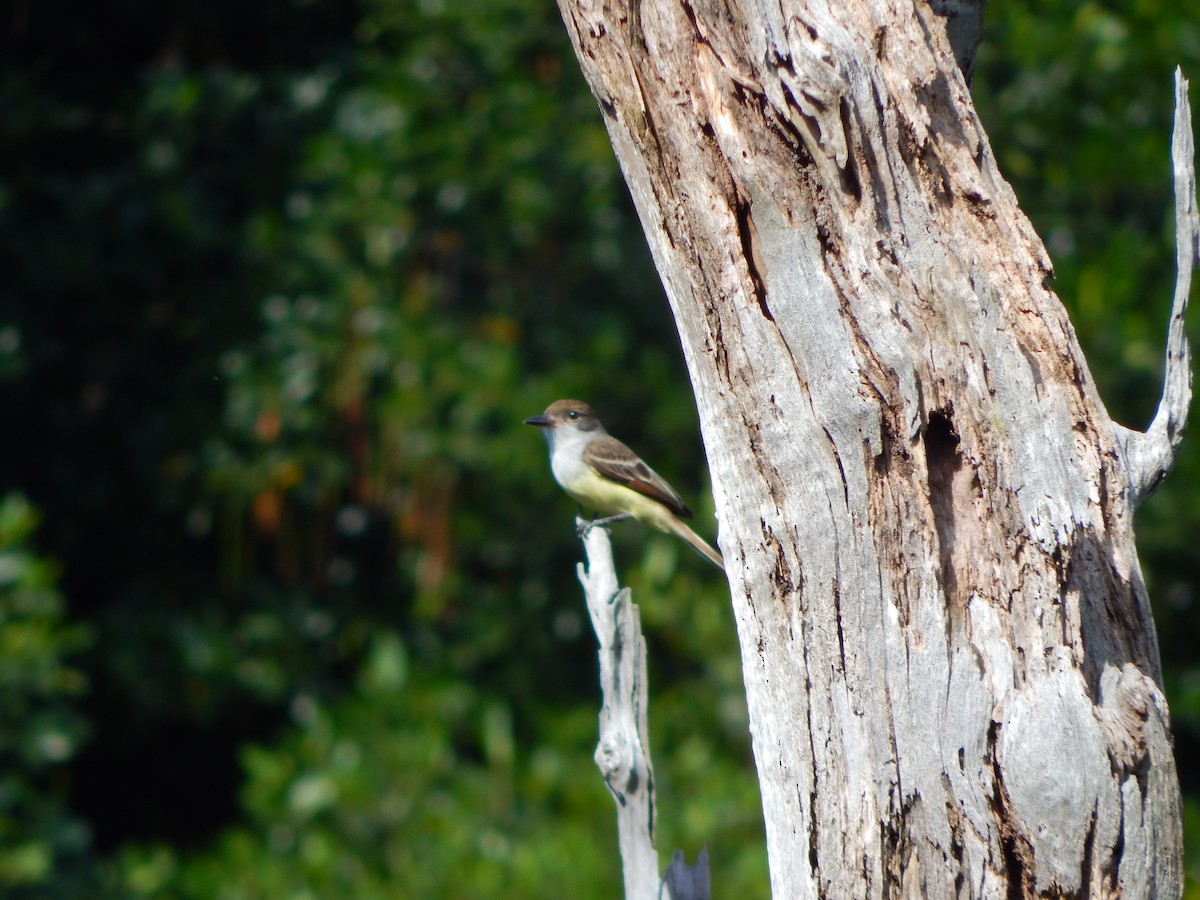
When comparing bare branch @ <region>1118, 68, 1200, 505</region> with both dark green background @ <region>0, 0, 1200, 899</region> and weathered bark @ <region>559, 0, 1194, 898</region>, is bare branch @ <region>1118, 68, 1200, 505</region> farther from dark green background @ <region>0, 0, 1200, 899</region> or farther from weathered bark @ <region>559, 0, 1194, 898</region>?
dark green background @ <region>0, 0, 1200, 899</region>

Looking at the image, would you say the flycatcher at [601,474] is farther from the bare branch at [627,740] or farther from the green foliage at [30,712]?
the bare branch at [627,740]

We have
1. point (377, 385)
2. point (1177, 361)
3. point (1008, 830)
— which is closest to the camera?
point (1008, 830)

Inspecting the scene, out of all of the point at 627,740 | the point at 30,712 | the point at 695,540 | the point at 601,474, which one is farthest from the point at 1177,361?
the point at 30,712

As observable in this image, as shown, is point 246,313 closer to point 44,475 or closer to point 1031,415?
point 44,475

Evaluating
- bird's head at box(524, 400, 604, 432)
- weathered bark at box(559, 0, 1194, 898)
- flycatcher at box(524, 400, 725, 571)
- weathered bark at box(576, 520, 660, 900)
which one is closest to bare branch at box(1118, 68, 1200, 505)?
weathered bark at box(559, 0, 1194, 898)

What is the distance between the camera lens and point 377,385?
7.14 meters

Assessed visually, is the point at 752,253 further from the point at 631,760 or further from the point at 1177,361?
the point at 631,760

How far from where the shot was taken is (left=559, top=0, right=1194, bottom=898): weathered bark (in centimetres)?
247

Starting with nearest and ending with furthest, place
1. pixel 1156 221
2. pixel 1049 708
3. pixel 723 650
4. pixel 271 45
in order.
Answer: pixel 1049 708, pixel 723 650, pixel 1156 221, pixel 271 45

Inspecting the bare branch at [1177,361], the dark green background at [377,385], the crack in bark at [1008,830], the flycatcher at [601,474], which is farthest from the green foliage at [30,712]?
the bare branch at [1177,361]

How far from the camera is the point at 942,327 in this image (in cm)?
254

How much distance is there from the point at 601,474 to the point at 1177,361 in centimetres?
405

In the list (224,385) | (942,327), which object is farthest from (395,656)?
(942,327)

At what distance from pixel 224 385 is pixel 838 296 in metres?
5.10
